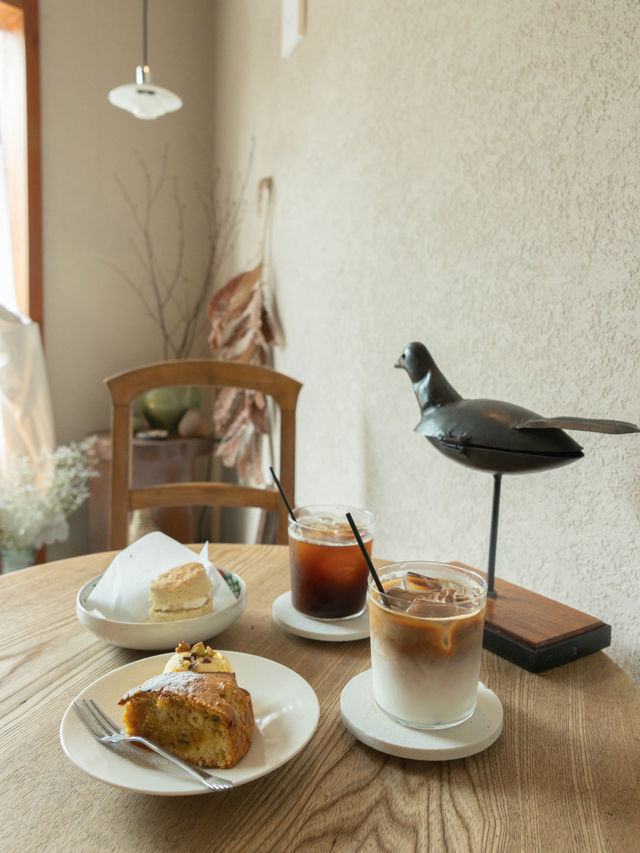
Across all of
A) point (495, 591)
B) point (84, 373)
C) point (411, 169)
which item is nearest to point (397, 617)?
point (495, 591)

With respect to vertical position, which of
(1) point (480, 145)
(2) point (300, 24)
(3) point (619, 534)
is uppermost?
(2) point (300, 24)

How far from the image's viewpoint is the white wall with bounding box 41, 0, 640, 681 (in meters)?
0.99

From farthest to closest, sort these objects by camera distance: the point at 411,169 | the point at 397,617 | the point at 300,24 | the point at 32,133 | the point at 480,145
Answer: the point at 32,133 → the point at 300,24 → the point at 411,169 → the point at 480,145 → the point at 397,617

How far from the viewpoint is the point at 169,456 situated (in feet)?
8.27

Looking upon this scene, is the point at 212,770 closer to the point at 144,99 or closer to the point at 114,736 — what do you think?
the point at 114,736

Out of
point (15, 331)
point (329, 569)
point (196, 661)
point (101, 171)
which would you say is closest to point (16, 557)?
point (15, 331)

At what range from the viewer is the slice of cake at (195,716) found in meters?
0.55

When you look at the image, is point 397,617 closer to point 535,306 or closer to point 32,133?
point 535,306

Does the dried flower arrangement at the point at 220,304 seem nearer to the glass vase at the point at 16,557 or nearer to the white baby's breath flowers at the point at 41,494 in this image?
the white baby's breath flowers at the point at 41,494

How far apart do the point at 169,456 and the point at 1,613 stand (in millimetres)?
1623

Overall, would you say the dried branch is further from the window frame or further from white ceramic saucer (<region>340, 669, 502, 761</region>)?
white ceramic saucer (<region>340, 669, 502, 761</region>)

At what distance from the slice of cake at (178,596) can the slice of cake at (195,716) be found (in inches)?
7.3

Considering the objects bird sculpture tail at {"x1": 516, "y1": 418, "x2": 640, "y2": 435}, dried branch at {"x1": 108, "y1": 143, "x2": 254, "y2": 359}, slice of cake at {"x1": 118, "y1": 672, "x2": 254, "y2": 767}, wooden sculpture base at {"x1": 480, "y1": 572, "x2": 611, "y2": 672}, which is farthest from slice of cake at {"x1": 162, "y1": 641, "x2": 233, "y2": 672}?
dried branch at {"x1": 108, "y1": 143, "x2": 254, "y2": 359}

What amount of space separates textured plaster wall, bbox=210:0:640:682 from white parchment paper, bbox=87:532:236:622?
586 mm
